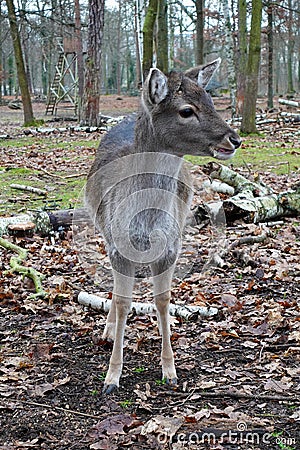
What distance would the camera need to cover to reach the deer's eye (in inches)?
149

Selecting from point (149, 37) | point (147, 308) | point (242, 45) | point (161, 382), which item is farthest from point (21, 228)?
point (242, 45)

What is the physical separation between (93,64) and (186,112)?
15.8m

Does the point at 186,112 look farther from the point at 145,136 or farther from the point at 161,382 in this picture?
the point at 161,382

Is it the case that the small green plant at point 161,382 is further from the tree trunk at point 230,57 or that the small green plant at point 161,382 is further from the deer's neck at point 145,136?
the tree trunk at point 230,57

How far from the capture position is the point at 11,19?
→ 61.3 feet

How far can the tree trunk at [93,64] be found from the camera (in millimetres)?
18125

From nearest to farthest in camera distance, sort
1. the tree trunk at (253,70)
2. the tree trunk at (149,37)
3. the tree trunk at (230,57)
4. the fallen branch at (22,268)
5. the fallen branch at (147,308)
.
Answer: the fallen branch at (147,308) < the fallen branch at (22,268) < the tree trunk at (253,70) < the tree trunk at (149,37) < the tree trunk at (230,57)

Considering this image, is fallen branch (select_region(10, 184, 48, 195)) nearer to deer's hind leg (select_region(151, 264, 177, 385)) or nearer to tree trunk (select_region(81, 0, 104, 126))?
deer's hind leg (select_region(151, 264, 177, 385))

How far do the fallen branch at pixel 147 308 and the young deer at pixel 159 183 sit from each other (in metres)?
0.92

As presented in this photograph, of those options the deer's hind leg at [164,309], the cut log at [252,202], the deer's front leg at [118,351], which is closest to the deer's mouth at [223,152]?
the deer's hind leg at [164,309]

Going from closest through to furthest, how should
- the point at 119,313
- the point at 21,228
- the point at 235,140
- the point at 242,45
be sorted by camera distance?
the point at 235,140, the point at 119,313, the point at 21,228, the point at 242,45

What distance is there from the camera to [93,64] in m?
18.8

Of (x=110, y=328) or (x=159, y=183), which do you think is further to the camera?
(x=110, y=328)

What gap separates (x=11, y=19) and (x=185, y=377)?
56.4 ft
